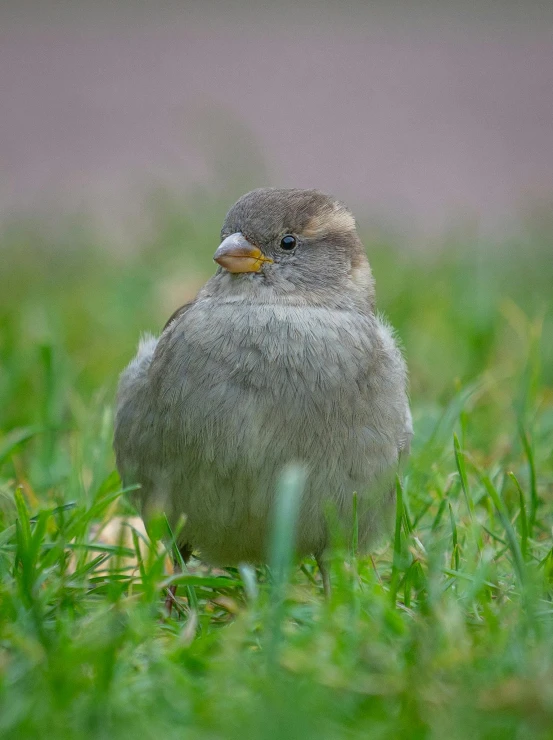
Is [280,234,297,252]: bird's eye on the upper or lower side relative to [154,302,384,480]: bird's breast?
upper

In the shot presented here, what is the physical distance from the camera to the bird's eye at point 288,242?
3.59 m

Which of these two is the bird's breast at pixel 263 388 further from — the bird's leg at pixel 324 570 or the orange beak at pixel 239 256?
the bird's leg at pixel 324 570

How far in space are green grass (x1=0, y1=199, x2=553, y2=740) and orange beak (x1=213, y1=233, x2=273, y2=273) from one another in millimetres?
790

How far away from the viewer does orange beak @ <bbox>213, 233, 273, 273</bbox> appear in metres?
3.45

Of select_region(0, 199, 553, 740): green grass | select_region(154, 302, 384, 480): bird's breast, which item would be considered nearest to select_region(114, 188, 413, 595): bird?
select_region(154, 302, 384, 480): bird's breast

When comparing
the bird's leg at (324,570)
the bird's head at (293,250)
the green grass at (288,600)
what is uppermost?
the bird's head at (293,250)

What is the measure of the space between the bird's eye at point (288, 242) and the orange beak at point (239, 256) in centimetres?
9

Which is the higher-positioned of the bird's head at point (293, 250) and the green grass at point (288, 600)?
the bird's head at point (293, 250)

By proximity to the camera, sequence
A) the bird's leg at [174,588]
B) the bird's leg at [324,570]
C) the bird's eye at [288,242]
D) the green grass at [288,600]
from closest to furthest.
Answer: the green grass at [288,600] → the bird's leg at [174,588] → the bird's leg at [324,570] → the bird's eye at [288,242]

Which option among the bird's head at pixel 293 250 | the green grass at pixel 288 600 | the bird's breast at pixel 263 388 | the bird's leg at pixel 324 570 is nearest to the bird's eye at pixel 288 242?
the bird's head at pixel 293 250

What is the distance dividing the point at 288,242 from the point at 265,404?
0.67 meters

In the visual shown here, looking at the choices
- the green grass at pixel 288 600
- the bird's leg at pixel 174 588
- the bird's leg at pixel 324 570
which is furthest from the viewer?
the bird's leg at pixel 324 570

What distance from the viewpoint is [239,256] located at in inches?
137

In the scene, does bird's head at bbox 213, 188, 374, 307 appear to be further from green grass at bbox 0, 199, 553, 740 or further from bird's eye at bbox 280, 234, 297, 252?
green grass at bbox 0, 199, 553, 740
